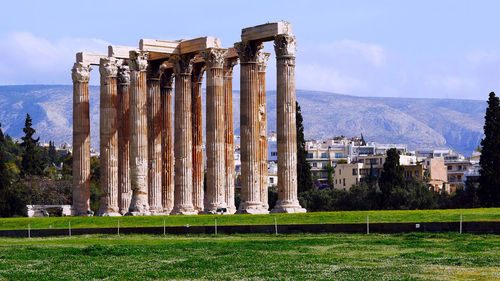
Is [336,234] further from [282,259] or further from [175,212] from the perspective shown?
[175,212]

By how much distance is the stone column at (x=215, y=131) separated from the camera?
8125 centimetres

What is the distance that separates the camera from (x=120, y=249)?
48.7 meters

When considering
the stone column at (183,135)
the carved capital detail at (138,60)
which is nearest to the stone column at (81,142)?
the carved capital detail at (138,60)

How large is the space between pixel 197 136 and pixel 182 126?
2682 mm

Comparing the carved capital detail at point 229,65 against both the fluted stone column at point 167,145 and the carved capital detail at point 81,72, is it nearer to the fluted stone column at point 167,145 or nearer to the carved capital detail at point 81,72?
the fluted stone column at point 167,145

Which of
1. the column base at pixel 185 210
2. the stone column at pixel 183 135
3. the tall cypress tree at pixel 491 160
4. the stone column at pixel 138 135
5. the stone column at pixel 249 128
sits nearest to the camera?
the stone column at pixel 249 128

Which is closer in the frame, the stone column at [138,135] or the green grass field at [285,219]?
the green grass field at [285,219]

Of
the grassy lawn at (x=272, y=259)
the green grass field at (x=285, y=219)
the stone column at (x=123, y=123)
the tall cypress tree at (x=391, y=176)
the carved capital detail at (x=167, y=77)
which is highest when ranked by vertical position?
the carved capital detail at (x=167, y=77)

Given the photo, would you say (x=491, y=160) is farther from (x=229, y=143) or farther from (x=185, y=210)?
(x=185, y=210)

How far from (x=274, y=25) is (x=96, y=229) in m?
20.1

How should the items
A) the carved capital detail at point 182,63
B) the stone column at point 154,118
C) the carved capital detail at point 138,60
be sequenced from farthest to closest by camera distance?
the stone column at point 154,118
the carved capital detail at point 182,63
the carved capital detail at point 138,60

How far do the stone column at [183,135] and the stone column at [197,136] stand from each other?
1.00 meters

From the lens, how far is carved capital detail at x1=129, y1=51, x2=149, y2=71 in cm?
8500

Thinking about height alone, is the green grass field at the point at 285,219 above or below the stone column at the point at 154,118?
below
